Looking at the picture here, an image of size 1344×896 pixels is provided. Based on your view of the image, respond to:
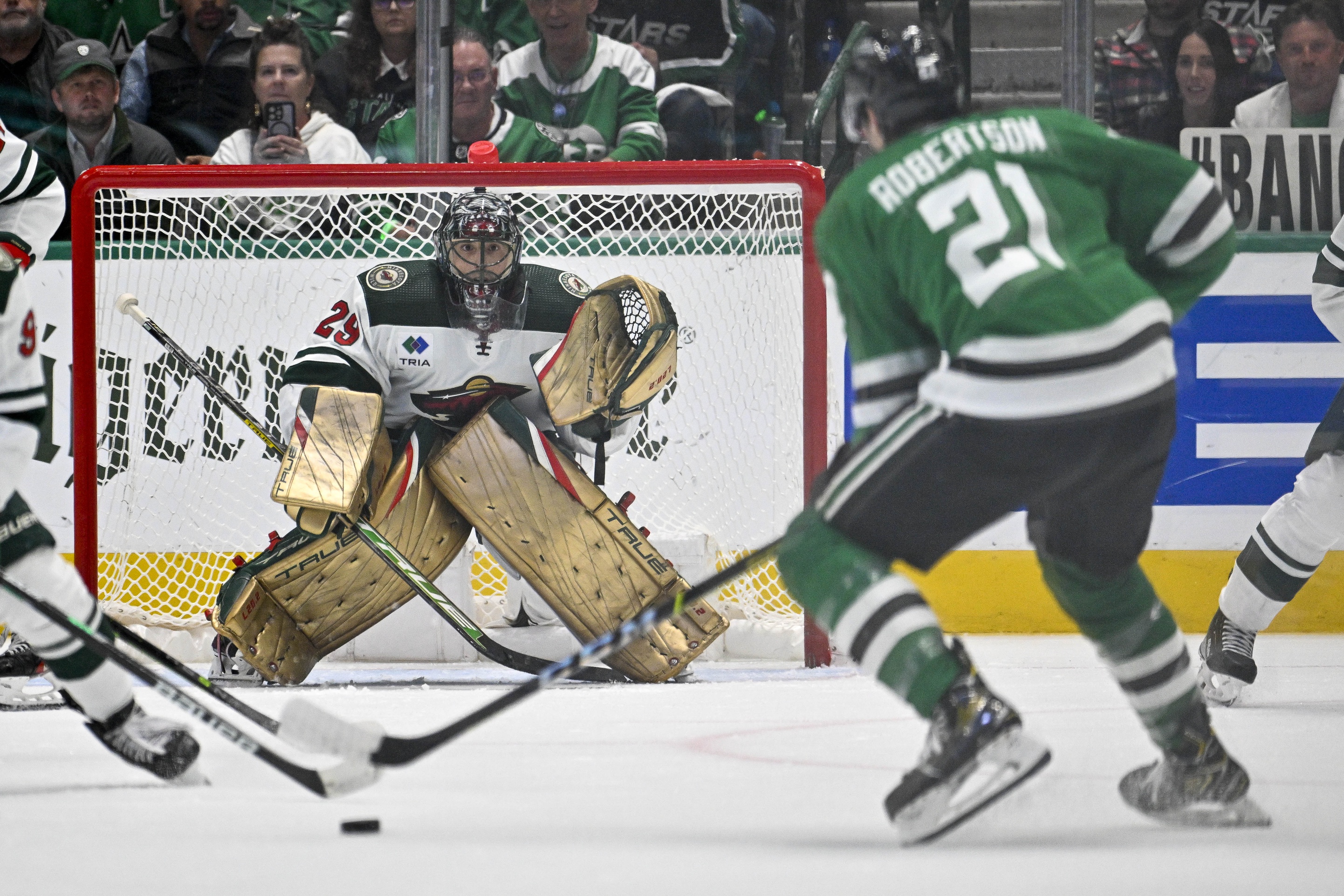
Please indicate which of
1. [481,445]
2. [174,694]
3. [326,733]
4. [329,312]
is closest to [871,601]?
[326,733]

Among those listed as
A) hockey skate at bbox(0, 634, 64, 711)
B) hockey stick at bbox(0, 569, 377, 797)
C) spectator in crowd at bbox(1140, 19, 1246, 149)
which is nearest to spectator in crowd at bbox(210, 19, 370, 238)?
hockey skate at bbox(0, 634, 64, 711)

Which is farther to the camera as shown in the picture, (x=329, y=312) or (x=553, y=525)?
(x=329, y=312)

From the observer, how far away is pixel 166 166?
368 centimetres

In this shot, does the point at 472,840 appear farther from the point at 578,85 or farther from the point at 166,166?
the point at 578,85

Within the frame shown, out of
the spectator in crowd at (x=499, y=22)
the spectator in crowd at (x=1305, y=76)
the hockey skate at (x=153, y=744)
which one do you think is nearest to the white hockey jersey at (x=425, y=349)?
the spectator in crowd at (x=499, y=22)

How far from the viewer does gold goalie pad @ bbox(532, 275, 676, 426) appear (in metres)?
3.42

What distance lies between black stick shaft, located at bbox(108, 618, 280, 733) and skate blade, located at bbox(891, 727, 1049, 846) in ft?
2.72

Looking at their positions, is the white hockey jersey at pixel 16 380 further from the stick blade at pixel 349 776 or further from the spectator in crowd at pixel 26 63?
the spectator in crowd at pixel 26 63

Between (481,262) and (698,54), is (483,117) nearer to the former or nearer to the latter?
(698,54)

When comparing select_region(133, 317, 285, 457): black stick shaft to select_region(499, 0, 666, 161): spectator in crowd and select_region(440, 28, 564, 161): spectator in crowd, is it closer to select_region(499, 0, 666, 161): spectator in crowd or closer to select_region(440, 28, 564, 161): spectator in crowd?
select_region(440, 28, 564, 161): spectator in crowd

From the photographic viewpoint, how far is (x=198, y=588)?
402cm

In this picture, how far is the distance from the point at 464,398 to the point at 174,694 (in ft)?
5.69

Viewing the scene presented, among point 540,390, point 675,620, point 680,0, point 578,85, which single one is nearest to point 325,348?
point 540,390

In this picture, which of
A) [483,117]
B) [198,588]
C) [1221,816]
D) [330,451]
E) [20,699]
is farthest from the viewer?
[483,117]
